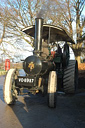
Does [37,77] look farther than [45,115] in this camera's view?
Yes

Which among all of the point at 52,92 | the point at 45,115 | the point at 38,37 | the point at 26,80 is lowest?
the point at 45,115

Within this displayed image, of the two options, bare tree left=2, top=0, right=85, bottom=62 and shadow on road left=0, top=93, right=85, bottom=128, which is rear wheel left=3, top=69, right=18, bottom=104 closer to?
shadow on road left=0, top=93, right=85, bottom=128

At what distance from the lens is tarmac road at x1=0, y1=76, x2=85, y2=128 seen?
123 inches

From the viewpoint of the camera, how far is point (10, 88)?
4.40 meters

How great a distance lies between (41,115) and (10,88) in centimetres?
129

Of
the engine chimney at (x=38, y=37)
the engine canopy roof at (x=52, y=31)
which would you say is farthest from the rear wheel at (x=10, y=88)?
the engine canopy roof at (x=52, y=31)

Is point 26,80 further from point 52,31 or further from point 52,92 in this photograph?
point 52,31

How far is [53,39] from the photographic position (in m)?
6.32

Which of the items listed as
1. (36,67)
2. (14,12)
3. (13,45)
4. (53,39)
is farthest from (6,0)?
(36,67)

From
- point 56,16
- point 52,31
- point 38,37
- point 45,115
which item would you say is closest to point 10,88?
point 45,115

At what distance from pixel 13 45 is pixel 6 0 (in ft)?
16.4

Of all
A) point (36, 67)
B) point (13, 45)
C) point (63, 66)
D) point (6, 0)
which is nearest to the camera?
point (36, 67)

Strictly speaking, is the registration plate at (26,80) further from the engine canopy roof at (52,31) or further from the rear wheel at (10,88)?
the engine canopy roof at (52,31)

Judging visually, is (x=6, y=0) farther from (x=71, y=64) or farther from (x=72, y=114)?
(x=72, y=114)
